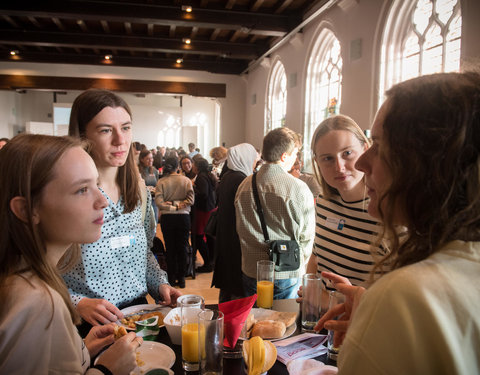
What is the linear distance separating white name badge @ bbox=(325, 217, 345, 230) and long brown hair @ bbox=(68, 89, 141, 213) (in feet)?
3.28

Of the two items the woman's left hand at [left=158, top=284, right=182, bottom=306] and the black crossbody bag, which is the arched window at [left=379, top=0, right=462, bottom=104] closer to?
the black crossbody bag

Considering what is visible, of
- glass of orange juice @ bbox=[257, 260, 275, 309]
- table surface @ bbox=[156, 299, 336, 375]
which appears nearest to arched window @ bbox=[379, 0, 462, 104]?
glass of orange juice @ bbox=[257, 260, 275, 309]

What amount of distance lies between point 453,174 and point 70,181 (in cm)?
98

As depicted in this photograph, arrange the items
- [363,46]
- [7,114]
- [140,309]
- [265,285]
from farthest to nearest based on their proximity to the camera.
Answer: [7,114]
[363,46]
[265,285]
[140,309]

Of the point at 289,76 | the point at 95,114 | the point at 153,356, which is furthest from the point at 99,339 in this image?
the point at 289,76

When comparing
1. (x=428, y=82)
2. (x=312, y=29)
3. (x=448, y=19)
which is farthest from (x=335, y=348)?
(x=312, y=29)

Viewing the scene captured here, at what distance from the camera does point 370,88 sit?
534cm

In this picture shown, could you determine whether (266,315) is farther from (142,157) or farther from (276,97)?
(276,97)

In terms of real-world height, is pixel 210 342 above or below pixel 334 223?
below

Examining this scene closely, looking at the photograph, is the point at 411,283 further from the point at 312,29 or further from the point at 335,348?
the point at 312,29

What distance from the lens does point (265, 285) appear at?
1.63 meters

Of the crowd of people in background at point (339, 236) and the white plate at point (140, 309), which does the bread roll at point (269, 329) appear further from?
the white plate at point (140, 309)

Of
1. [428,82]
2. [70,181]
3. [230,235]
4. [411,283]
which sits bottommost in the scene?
[230,235]

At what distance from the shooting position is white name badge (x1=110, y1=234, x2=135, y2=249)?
1571 mm
